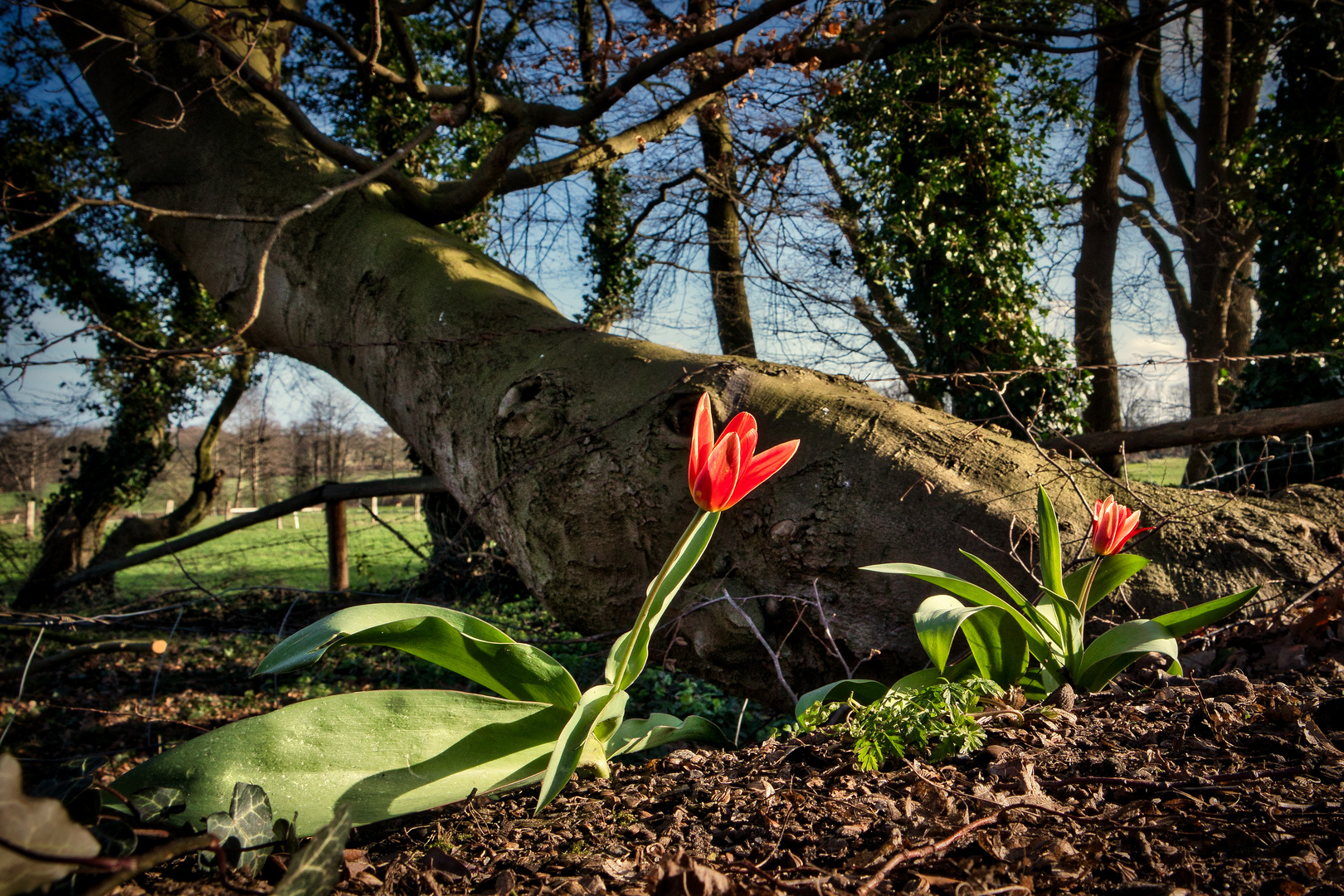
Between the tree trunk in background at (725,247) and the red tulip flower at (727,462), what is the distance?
6155 mm

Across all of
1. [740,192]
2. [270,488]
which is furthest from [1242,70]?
[270,488]

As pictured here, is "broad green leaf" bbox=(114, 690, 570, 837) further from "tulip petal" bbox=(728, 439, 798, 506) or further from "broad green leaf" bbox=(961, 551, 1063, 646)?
"broad green leaf" bbox=(961, 551, 1063, 646)

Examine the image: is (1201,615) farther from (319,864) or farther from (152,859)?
(152,859)

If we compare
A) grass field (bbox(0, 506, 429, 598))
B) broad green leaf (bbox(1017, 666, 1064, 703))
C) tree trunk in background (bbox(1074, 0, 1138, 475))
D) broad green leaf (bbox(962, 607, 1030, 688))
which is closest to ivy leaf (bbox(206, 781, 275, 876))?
broad green leaf (bbox(962, 607, 1030, 688))

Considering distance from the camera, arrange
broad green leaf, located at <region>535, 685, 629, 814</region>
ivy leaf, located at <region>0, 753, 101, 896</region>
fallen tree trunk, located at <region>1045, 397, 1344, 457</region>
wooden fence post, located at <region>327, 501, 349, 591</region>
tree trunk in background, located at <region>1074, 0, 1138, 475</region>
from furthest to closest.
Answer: tree trunk in background, located at <region>1074, 0, 1138, 475</region>, wooden fence post, located at <region>327, 501, 349, 591</region>, fallen tree trunk, located at <region>1045, 397, 1344, 457</region>, broad green leaf, located at <region>535, 685, 629, 814</region>, ivy leaf, located at <region>0, 753, 101, 896</region>

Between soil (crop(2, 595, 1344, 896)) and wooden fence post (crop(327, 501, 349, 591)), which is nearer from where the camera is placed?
soil (crop(2, 595, 1344, 896))

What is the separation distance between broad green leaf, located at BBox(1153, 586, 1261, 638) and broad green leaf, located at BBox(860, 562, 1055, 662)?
0.28 meters

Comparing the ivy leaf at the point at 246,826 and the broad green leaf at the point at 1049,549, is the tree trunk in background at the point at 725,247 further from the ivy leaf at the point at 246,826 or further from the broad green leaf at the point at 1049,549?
the ivy leaf at the point at 246,826

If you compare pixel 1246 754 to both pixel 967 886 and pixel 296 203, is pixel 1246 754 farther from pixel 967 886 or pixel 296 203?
pixel 296 203

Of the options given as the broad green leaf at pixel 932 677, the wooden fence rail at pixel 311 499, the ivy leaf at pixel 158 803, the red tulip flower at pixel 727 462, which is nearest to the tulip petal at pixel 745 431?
the red tulip flower at pixel 727 462

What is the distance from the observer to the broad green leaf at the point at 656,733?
1.42 m

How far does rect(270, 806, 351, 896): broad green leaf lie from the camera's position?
2.59 feet

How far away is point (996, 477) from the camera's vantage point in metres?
2.17

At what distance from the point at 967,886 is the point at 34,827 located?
0.94m
